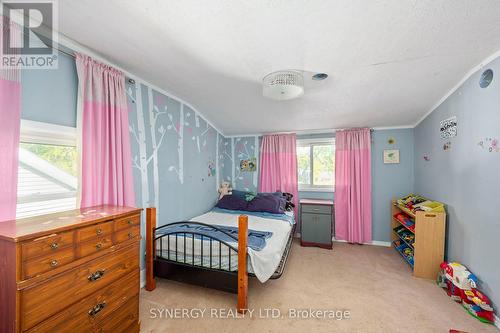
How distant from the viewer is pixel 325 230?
349 cm

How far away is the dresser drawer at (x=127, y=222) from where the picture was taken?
4.81 ft

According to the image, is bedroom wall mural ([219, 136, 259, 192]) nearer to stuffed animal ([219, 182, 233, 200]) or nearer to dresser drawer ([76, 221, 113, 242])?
stuffed animal ([219, 182, 233, 200])

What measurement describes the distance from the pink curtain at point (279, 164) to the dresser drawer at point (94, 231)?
3084mm

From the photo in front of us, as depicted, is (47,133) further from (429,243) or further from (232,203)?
(429,243)

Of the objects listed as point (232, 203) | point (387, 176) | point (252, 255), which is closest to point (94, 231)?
A: point (252, 255)

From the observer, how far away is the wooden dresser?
3.19ft

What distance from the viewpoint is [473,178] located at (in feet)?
6.68

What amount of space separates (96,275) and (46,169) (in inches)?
38.5

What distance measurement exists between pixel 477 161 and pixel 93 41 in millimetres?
3664

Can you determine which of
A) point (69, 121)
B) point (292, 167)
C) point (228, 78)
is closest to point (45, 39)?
point (69, 121)

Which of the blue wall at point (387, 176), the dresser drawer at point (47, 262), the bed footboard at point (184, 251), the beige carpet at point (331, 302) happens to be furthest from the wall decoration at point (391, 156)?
the dresser drawer at point (47, 262)

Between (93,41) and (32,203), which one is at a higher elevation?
(93,41)

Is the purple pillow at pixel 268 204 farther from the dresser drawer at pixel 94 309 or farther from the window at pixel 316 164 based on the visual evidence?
the dresser drawer at pixel 94 309

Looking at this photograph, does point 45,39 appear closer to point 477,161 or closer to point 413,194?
point 477,161
